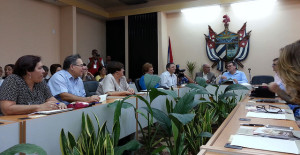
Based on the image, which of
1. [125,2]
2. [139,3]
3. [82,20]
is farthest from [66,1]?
[139,3]

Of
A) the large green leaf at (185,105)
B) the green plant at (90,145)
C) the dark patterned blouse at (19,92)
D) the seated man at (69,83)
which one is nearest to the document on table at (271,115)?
the large green leaf at (185,105)

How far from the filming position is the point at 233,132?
4.20ft

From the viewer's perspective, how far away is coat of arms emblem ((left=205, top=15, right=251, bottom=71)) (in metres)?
6.20

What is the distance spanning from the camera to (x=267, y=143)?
1084 mm

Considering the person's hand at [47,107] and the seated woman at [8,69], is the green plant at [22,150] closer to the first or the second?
the person's hand at [47,107]

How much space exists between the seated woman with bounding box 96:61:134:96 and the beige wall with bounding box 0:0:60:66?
11.4 ft

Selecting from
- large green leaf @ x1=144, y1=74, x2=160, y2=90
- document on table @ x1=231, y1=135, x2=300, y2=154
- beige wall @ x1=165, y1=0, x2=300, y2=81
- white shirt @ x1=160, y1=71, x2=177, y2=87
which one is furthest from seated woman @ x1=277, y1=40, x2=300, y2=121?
beige wall @ x1=165, y1=0, x2=300, y2=81

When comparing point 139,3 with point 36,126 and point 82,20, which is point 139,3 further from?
point 36,126

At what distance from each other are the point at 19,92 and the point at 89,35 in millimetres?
6096

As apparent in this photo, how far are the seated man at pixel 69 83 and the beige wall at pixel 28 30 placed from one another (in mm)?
3536

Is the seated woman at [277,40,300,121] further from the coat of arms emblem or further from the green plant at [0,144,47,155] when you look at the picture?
the coat of arms emblem

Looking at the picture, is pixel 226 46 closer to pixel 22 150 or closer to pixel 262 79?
pixel 262 79

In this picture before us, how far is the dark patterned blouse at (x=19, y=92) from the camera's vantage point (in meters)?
1.67

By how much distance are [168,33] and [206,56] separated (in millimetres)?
1503
